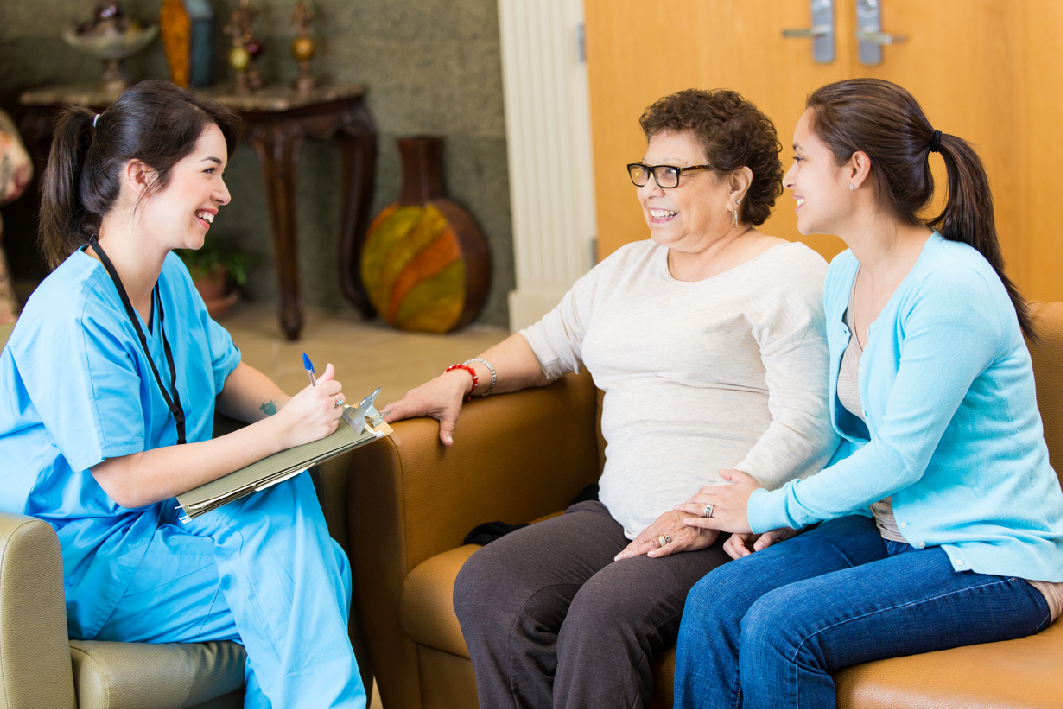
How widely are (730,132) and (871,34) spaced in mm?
1473

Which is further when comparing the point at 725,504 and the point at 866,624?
the point at 725,504

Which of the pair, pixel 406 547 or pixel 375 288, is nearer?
pixel 406 547

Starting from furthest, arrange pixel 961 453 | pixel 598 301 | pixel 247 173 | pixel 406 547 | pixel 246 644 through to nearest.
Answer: pixel 247 173
pixel 598 301
pixel 406 547
pixel 246 644
pixel 961 453

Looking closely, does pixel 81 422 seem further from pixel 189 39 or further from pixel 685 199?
pixel 189 39

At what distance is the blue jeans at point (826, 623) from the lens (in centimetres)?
137

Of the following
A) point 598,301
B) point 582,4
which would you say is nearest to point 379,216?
point 582,4

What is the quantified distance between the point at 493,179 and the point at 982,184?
280 cm

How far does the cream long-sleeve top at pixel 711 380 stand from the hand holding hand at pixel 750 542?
2.6 inches

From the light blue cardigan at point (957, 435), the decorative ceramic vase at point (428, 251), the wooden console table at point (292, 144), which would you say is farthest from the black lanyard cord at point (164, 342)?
the decorative ceramic vase at point (428, 251)

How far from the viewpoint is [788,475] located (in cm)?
163

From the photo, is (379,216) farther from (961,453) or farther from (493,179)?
(961,453)

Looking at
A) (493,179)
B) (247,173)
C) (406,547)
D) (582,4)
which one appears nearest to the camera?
(406,547)

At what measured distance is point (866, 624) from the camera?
54.1 inches

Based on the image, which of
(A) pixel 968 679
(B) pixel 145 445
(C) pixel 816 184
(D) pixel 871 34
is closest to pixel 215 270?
(D) pixel 871 34
